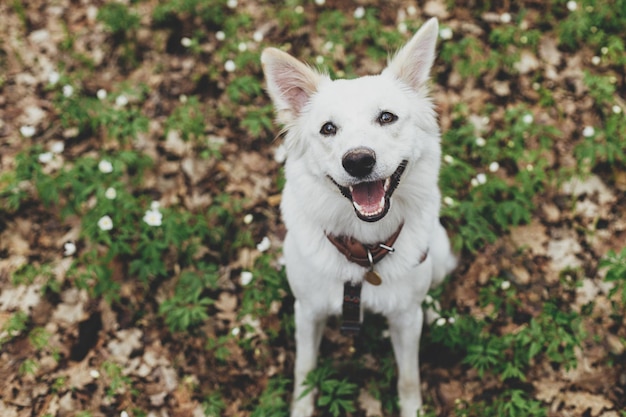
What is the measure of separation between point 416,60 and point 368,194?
80 cm

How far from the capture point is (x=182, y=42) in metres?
4.89

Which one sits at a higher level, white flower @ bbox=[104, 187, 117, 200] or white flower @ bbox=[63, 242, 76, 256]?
white flower @ bbox=[104, 187, 117, 200]

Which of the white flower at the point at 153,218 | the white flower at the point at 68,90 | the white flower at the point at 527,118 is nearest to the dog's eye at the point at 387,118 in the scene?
the white flower at the point at 153,218

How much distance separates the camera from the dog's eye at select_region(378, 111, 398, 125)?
8.42ft

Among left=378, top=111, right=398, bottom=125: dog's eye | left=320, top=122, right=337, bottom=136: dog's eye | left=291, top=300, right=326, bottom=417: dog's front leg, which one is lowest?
left=291, top=300, right=326, bottom=417: dog's front leg

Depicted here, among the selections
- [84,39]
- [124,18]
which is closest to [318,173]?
[124,18]

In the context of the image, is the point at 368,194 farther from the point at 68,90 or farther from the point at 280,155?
the point at 68,90

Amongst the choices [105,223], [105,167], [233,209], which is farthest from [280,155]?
[105,223]

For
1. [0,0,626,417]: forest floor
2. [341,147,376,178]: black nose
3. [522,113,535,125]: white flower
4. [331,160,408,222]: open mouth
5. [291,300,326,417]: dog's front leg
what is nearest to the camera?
[341,147,376,178]: black nose

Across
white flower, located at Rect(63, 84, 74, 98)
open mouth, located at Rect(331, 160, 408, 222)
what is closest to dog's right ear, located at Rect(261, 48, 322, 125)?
open mouth, located at Rect(331, 160, 408, 222)

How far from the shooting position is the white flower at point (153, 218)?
11.5ft

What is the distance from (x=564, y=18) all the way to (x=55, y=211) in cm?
499

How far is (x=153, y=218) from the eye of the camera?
139 inches

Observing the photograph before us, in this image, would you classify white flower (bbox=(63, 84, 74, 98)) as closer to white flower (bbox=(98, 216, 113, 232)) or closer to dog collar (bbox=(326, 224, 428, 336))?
white flower (bbox=(98, 216, 113, 232))
